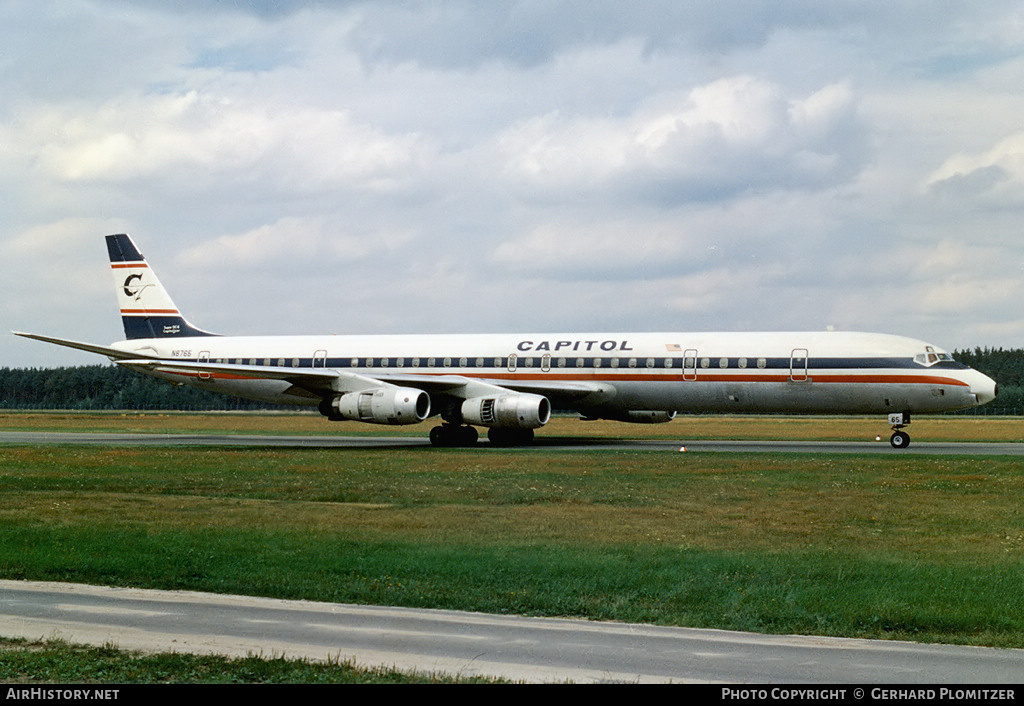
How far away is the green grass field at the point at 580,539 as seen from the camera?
11977mm

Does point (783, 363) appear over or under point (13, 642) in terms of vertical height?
over

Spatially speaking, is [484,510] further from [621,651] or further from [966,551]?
[621,651]

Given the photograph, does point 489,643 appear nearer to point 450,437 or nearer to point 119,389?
point 450,437

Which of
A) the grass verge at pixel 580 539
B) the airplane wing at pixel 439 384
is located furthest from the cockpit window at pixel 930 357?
the airplane wing at pixel 439 384

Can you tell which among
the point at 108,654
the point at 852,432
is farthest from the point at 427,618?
the point at 852,432

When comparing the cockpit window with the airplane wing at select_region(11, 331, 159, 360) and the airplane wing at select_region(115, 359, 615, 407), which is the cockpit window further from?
the airplane wing at select_region(11, 331, 159, 360)

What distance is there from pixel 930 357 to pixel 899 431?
2.80 metres

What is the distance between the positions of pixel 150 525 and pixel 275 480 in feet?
27.0

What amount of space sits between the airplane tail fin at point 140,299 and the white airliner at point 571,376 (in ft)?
8.51

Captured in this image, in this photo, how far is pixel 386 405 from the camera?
38875 millimetres

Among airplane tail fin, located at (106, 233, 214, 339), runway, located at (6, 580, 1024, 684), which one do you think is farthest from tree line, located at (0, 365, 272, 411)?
runway, located at (6, 580, 1024, 684)

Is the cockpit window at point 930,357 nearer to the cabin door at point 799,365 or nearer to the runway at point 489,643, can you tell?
the cabin door at point 799,365

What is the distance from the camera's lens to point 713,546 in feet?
51.2

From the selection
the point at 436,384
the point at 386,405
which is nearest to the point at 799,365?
the point at 436,384
